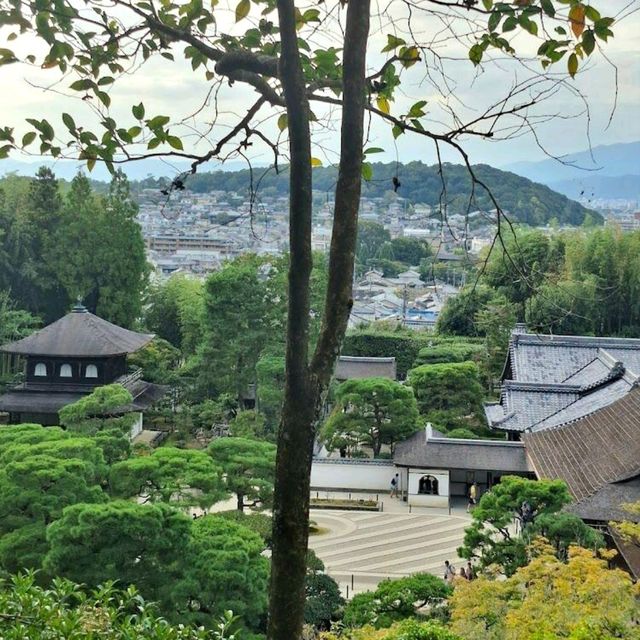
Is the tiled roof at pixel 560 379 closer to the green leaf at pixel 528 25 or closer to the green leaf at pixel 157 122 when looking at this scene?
the green leaf at pixel 528 25

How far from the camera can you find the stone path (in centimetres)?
1493

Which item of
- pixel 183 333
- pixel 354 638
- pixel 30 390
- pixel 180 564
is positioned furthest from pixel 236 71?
pixel 183 333

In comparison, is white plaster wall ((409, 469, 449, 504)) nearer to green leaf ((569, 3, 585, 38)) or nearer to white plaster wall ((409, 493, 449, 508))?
white plaster wall ((409, 493, 449, 508))

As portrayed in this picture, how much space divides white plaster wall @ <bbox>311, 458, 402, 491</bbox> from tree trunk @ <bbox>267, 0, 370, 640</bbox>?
18.1 meters

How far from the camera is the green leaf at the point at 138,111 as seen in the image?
116 inches

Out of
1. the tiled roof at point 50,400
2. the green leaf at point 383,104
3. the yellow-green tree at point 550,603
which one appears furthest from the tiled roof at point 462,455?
the green leaf at point 383,104

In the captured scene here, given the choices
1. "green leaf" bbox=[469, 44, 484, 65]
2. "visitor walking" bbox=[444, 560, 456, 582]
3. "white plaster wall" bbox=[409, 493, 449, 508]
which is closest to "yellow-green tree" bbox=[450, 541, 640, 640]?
"green leaf" bbox=[469, 44, 484, 65]

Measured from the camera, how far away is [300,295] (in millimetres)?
2768

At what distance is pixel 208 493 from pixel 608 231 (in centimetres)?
2597

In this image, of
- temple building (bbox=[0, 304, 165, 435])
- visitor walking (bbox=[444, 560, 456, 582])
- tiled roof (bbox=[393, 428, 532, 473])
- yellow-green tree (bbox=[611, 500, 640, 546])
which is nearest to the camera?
yellow-green tree (bbox=[611, 500, 640, 546])

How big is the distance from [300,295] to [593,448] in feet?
43.6

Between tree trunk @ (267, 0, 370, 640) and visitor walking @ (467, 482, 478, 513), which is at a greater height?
tree trunk @ (267, 0, 370, 640)

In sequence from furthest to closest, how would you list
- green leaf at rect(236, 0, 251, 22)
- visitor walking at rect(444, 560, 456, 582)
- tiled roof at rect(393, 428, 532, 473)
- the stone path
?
1. tiled roof at rect(393, 428, 532, 473)
2. the stone path
3. visitor walking at rect(444, 560, 456, 582)
4. green leaf at rect(236, 0, 251, 22)

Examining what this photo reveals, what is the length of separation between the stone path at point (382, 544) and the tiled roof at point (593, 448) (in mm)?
2416
